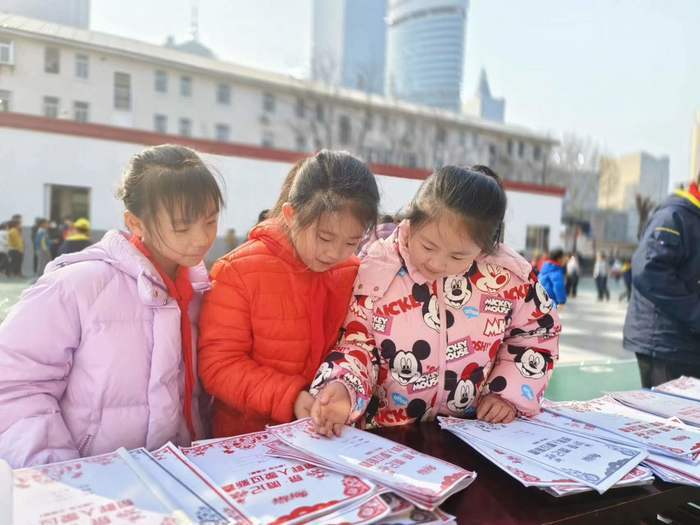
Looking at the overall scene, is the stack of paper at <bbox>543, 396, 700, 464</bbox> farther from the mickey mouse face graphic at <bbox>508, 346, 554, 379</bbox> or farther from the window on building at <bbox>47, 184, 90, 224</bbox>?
the window on building at <bbox>47, 184, 90, 224</bbox>

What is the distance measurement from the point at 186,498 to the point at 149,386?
1.18 ft

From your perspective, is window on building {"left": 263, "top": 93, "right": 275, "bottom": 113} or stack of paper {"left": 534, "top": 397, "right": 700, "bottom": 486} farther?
window on building {"left": 263, "top": 93, "right": 275, "bottom": 113}

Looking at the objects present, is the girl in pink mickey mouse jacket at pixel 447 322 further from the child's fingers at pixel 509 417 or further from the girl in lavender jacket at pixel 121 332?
the girl in lavender jacket at pixel 121 332

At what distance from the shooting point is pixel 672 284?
176 centimetres

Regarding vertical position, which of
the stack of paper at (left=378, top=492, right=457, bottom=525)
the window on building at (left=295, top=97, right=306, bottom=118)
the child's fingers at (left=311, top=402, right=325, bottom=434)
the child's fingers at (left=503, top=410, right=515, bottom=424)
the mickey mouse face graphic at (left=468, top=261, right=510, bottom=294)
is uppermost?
the window on building at (left=295, top=97, right=306, bottom=118)

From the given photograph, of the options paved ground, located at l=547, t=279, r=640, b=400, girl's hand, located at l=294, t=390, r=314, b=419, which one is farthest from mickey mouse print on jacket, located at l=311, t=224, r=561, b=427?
paved ground, located at l=547, t=279, r=640, b=400

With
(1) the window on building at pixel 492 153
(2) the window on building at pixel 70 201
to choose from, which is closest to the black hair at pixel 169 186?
(2) the window on building at pixel 70 201

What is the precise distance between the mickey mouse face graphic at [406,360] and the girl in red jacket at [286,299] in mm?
128

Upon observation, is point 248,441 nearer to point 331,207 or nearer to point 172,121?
point 331,207

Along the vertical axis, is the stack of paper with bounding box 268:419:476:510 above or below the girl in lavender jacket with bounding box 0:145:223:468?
below

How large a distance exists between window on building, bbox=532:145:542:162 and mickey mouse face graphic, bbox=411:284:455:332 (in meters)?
29.6

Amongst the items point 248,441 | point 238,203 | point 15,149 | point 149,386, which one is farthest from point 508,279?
point 238,203

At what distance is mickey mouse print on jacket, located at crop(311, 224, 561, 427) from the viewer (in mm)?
1118

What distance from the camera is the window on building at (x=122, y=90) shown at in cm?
1199
